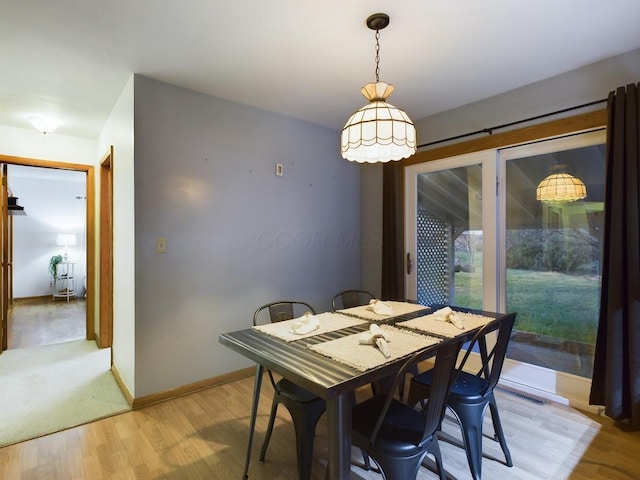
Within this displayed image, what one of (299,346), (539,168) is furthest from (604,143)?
(299,346)

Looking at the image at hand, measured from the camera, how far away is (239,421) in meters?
2.33

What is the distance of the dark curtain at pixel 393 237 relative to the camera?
143 inches

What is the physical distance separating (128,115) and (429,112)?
109 inches

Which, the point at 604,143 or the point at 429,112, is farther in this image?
the point at 429,112

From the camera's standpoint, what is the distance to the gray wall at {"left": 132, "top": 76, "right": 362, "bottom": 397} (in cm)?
260

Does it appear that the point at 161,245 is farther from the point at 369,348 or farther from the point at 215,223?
the point at 369,348

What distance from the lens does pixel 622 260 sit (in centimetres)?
222

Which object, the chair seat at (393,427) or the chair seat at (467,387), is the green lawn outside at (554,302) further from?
the chair seat at (393,427)

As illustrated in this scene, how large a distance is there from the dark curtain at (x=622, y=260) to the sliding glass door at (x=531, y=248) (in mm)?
251

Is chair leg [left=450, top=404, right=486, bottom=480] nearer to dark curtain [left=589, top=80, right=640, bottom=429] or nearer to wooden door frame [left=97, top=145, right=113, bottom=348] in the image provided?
dark curtain [left=589, top=80, right=640, bottom=429]

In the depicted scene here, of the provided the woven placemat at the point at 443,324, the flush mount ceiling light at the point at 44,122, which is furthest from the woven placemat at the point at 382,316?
the flush mount ceiling light at the point at 44,122

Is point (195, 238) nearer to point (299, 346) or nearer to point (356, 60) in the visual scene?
point (299, 346)

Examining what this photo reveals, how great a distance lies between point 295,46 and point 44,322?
18.4 feet

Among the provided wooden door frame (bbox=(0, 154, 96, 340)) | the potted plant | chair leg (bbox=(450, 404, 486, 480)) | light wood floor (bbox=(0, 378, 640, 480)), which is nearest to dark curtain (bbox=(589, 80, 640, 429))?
light wood floor (bbox=(0, 378, 640, 480))
